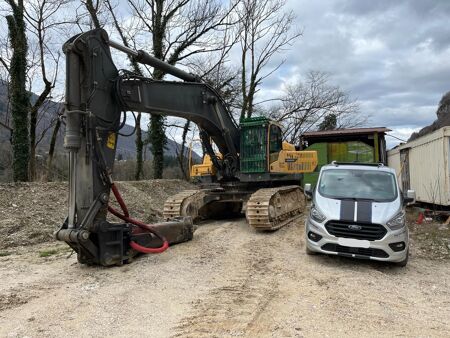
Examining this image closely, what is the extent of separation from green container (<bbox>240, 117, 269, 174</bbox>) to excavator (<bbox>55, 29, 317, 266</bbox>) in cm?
3

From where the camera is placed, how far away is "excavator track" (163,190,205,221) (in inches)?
419

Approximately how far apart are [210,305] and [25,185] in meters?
9.34

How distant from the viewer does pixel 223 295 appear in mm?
5840

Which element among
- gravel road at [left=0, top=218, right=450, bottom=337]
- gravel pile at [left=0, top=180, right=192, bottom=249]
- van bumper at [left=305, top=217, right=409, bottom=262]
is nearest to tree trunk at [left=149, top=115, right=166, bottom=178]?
gravel pile at [left=0, top=180, right=192, bottom=249]

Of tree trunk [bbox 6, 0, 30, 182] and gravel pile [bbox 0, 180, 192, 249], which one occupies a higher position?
tree trunk [bbox 6, 0, 30, 182]

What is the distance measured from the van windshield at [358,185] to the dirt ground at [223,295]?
4.05 ft

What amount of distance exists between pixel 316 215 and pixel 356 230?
78 cm

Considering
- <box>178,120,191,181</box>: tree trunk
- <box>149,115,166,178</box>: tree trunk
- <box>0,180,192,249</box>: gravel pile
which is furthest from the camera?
<box>178,120,191,181</box>: tree trunk

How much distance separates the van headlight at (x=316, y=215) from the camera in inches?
306

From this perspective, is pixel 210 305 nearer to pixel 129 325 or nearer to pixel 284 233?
pixel 129 325

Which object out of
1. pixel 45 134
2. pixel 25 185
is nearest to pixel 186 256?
pixel 25 185

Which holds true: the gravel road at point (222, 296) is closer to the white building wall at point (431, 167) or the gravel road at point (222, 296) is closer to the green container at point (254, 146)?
the green container at point (254, 146)

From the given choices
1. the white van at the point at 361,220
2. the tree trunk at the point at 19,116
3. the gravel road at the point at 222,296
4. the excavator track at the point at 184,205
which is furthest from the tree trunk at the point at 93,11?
the white van at the point at 361,220

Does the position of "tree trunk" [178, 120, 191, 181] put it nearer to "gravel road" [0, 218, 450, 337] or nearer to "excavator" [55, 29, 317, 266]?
"excavator" [55, 29, 317, 266]
